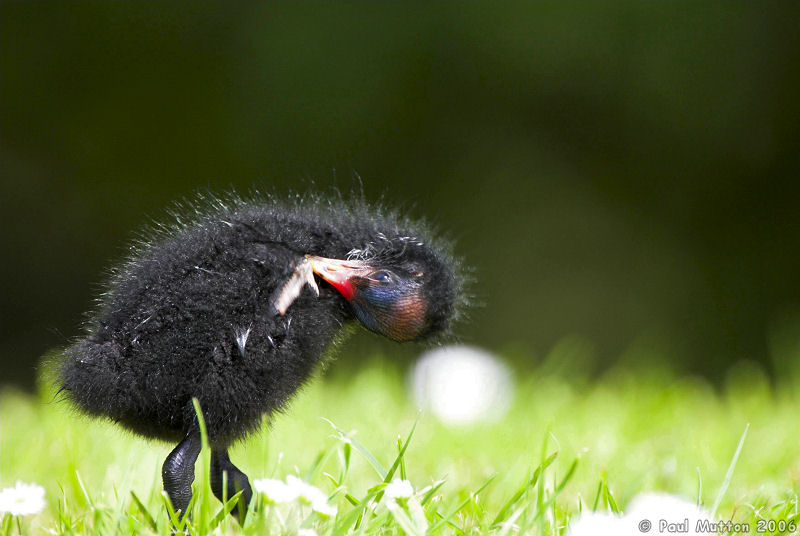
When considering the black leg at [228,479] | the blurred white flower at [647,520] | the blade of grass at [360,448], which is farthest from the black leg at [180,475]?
the blurred white flower at [647,520]

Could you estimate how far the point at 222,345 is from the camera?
1.60 metres

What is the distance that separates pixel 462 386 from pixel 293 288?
1737mm

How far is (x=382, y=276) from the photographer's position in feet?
5.87

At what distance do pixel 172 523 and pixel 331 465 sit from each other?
2.93 feet

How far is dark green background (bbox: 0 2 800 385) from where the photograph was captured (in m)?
3.88

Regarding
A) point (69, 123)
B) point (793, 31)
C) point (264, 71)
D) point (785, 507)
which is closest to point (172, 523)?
point (785, 507)

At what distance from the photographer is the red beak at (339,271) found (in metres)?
1.73

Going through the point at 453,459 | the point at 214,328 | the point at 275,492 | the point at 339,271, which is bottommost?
the point at 453,459

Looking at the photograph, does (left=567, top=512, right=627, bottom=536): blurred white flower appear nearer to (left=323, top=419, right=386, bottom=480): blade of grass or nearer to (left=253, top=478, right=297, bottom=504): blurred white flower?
(left=323, top=419, right=386, bottom=480): blade of grass

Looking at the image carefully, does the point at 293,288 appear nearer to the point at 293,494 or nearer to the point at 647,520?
the point at 293,494

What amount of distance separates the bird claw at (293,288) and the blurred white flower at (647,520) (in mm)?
674

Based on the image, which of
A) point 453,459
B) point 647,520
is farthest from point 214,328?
point 453,459

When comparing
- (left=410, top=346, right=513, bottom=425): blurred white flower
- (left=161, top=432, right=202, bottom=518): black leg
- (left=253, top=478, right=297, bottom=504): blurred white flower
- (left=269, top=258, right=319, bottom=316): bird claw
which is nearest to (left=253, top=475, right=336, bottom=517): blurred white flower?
(left=253, top=478, right=297, bottom=504): blurred white flower

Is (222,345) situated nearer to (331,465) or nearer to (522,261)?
(331,465)
